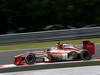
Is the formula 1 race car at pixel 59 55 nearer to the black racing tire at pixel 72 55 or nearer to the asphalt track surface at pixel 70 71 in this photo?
the black racing tire at pixel 72 55

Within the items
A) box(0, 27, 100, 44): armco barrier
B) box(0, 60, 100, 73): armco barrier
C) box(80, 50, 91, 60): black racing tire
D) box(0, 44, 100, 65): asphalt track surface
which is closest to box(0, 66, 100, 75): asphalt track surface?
box(0, 60, 100, 73): armco barrier

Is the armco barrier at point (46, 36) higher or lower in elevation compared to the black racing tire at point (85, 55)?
higher

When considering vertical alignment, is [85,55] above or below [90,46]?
below

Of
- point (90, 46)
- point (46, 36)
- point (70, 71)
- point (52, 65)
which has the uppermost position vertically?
point (46, 36)

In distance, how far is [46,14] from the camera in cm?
2377

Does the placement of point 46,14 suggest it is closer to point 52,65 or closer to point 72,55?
point 72,55

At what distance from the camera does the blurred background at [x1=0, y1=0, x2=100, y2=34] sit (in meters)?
23.5

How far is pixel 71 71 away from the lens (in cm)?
891

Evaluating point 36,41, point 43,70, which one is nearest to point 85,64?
point 43,70

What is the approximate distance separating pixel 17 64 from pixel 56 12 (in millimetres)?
13641

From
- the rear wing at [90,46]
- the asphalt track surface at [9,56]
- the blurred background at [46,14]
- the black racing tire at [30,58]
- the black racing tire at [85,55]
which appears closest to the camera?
the black racing tire at [85,55]

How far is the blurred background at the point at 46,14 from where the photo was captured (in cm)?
2352

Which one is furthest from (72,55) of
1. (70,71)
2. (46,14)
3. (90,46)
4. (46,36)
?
(46,14)

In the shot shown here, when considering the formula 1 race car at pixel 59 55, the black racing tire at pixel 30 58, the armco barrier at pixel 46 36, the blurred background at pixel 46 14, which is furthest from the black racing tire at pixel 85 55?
the blurred background at pixel 46 14
